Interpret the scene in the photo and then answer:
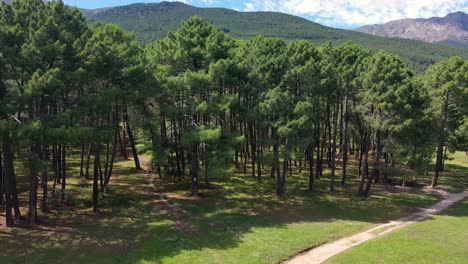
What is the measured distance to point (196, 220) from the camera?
26.5 metres

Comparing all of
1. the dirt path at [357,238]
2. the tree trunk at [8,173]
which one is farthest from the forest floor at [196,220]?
the tree trunk at [8,173]

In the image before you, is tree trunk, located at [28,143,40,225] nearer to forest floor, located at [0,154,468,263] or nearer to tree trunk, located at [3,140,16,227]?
forest floor, located at [0,154,468,263]

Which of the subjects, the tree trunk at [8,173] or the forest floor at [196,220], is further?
the tree trunk at [8,173]

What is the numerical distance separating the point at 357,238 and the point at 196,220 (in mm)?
11116

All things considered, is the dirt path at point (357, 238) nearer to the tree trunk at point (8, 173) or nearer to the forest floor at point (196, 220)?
the forest floor at point (196, 220)

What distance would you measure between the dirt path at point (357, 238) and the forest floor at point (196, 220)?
55 centimetres

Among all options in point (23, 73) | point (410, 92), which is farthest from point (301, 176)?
point (23, 73)

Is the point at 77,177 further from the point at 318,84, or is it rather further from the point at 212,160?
the point at 318,84

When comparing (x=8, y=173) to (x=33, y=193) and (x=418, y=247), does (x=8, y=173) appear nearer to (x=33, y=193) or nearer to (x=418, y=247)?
(x=33, y=193)

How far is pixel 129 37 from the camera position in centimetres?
3072

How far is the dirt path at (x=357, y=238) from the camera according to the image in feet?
71.4

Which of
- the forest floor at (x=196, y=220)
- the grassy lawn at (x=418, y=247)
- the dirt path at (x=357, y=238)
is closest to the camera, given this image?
the forest floor at (x=196, y=220)

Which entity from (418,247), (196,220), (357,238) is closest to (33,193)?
(196,220)

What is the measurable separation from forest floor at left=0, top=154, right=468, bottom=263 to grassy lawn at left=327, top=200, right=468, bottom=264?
257 cm
